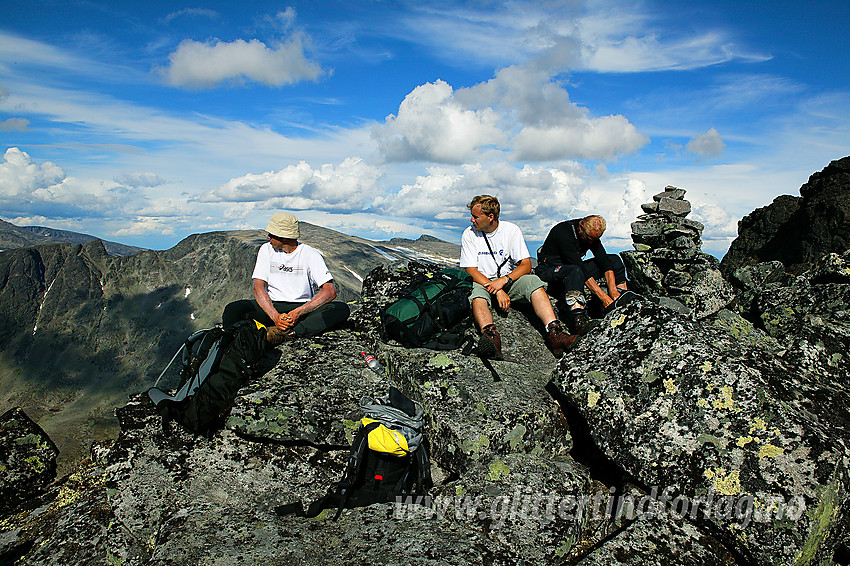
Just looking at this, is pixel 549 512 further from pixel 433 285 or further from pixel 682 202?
pixel 682 202

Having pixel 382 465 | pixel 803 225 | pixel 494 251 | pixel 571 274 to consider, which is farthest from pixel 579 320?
pixel 803 225

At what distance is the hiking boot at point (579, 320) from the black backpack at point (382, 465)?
3747mm

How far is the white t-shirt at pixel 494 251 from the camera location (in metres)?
9.90

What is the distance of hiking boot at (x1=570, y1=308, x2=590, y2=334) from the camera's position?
8734 millimetres

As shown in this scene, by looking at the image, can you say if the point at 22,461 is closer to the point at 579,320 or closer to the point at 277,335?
the point at 277,335

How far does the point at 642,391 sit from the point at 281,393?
5.72 metres

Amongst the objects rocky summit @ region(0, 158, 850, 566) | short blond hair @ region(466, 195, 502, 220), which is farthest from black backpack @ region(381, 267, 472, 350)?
short blond hair @ region(466, 195, 502, 220)

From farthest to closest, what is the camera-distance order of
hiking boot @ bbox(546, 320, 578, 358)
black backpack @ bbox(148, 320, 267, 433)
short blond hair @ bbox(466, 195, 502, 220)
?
short blond hair @ bbox(466, 195, 502, 220) < hiking boot @ bbox(546, 320, 578, 358) < black backpack @ bbox(148, 320, 267, 433)

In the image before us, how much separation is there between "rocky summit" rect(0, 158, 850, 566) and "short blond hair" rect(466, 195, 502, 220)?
2307 mm

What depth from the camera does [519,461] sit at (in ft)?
20.3

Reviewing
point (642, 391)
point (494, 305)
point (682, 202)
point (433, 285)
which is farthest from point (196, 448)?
point (682, 202)

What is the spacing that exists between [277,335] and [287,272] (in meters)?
1.55

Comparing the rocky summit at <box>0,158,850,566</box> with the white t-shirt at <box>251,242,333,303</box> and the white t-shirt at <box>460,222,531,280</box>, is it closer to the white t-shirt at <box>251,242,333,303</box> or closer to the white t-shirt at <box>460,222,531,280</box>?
the white t-shirt at <box>460,222,531,280</box>

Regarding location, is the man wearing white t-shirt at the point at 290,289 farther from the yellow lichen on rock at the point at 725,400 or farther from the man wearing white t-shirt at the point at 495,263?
the yellow lichen on rock at the point at 725,400
